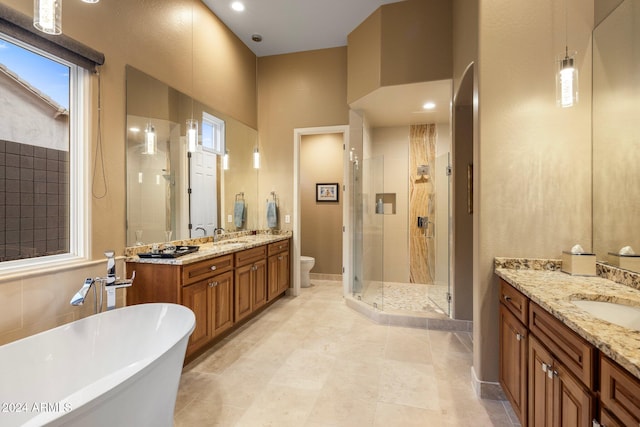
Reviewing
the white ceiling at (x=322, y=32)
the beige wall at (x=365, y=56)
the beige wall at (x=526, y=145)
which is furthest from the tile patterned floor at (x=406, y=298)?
the beige wall at (x=365, y=56)

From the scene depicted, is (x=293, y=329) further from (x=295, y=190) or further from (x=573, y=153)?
(x=573, y=153)

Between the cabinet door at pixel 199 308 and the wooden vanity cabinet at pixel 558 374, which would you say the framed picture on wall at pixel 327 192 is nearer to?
the cabinet door at pixel 199 308

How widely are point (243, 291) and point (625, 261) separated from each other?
3057mm

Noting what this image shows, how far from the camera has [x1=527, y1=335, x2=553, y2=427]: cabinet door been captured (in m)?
1.35

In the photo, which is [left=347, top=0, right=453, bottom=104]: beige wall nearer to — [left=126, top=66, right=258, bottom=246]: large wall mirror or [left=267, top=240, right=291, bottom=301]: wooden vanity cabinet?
[left=126, top=66, right=258, bottom=246]: large wall mirror

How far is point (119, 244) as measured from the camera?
2422mm

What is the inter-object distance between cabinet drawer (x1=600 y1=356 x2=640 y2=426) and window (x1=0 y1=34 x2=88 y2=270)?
290cm

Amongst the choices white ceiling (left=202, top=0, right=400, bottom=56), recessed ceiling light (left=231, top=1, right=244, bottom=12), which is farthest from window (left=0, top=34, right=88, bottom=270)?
white ceiling (left=202, top=0, right=400, bottom=56)

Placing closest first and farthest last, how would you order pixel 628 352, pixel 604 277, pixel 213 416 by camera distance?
pixel 628 352
pixel 604 277
pixel 213 416

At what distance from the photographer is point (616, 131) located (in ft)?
5.84

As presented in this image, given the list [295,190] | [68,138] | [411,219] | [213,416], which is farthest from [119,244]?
[411,219]

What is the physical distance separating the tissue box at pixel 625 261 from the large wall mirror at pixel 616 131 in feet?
0.14

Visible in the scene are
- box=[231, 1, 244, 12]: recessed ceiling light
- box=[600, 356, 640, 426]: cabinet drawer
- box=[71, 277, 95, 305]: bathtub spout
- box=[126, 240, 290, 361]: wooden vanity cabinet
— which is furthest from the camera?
box=[231, 1, 244, 12]: recessed ceiling light

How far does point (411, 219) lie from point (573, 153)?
307 cm
